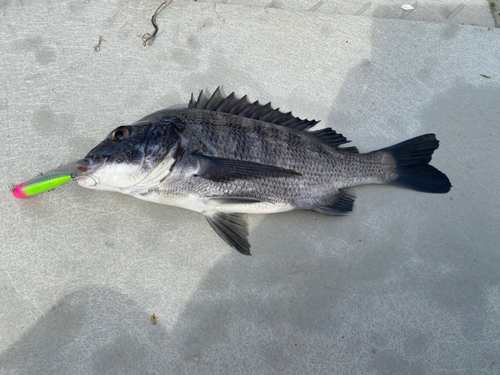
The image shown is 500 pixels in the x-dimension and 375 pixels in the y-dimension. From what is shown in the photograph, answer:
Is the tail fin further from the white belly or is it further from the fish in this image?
the white belly

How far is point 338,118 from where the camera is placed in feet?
8.60

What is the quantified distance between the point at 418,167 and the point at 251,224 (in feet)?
4.40

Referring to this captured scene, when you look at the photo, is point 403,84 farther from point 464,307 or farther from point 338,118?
point 464,307

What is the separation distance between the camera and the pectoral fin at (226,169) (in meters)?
1.98

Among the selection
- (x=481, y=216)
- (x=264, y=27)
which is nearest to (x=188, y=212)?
(x=264, y=27)

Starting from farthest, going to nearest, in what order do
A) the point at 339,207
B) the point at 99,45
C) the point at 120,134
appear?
the point at 99,45
the point at 339,207
the point at 120,134

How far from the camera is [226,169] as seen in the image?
1.99 metres

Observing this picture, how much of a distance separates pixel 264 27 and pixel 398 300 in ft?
8.29

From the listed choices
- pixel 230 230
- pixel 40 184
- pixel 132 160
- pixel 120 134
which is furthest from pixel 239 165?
pixel 40 184

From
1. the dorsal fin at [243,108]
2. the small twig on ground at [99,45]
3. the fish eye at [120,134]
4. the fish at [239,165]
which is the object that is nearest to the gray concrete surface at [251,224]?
the small twig on ground at [99,45]

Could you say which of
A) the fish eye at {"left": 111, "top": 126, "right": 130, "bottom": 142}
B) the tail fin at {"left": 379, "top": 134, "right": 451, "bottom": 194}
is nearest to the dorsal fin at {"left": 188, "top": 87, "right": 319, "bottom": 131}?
the fish eye at {"left": 111, "top": 126, "right": 130, "bottom": 142}

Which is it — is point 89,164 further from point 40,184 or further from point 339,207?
point 339,207

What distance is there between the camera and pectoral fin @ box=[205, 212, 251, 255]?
2145mm

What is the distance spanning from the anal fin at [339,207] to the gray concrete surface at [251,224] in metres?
0.10
